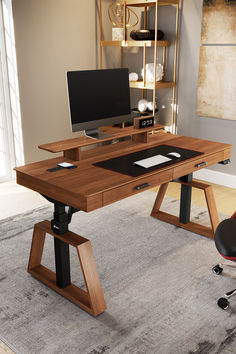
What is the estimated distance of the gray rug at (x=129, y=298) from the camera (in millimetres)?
2062

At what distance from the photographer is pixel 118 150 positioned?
292cm

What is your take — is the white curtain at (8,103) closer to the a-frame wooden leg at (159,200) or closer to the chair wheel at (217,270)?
the a-frame wooden leg at (159,200)

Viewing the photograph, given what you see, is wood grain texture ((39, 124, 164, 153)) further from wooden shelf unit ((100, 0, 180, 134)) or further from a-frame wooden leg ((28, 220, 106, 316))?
wooden shelf unit ((100, 0, 180, 134))

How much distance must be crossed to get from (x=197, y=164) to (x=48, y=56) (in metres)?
2.31

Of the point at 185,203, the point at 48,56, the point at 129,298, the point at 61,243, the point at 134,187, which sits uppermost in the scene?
the point at 48,56

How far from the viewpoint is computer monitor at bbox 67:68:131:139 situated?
105 inches

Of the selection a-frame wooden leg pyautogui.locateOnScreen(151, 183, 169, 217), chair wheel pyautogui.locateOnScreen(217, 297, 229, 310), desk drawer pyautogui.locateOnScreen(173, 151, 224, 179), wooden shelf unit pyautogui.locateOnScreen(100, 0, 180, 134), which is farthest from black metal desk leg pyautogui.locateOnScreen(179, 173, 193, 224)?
wooden shelf unit pyautogui.locateOnScreen(100, 0, 180, 134)

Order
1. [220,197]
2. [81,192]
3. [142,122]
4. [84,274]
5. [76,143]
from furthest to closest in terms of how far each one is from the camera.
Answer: [220,197] → [142,122] → [76,143] → [84,274] → [81,192]

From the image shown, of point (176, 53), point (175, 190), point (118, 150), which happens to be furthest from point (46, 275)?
point (176, 53)

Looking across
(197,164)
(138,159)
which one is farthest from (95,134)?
A: (197,164)

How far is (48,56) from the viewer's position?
4301 millimetres

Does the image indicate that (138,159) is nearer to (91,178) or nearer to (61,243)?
(91,178)

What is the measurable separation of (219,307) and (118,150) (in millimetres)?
1251

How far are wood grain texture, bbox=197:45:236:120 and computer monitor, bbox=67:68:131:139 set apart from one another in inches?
57.0
